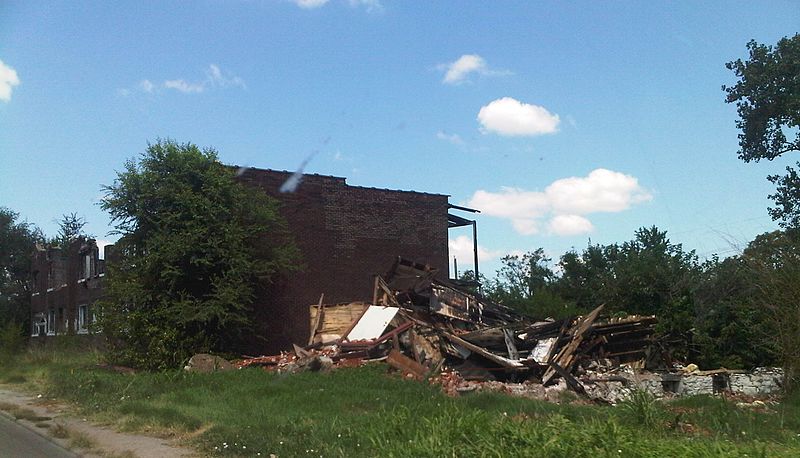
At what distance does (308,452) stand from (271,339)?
2153 cm

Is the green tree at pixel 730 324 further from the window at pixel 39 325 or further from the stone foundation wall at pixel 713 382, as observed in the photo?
the window at pixel 39 325

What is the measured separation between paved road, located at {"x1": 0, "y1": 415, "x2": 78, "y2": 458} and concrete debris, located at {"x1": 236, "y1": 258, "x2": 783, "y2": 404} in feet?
25.5

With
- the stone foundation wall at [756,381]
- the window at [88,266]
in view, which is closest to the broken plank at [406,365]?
the stone foundation wall at [756,381]

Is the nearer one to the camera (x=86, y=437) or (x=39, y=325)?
(x=86, y=437)

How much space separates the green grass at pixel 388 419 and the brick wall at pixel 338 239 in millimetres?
10161

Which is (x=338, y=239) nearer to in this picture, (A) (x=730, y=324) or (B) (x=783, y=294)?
(A) (x=730, y=324)

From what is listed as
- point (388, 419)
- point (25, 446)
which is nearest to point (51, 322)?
point (25, 446)

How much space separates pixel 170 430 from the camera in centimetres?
1183

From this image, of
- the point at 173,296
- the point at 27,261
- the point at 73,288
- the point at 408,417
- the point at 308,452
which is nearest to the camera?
the point at 308,452

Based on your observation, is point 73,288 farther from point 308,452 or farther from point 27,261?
point 308,452

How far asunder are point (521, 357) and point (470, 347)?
188cm

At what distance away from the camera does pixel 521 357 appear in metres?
20.7

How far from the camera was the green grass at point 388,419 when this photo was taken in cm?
725

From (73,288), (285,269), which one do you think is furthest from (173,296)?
(73,288)
